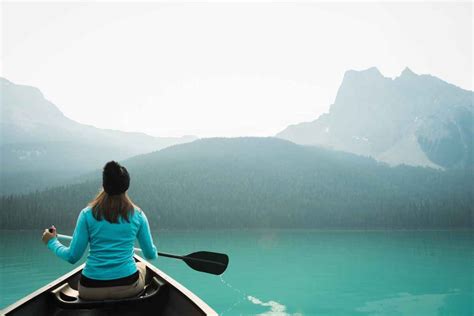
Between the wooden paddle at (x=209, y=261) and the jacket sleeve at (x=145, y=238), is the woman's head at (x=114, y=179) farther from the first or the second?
the wooden paddle at (x=209, y=261)

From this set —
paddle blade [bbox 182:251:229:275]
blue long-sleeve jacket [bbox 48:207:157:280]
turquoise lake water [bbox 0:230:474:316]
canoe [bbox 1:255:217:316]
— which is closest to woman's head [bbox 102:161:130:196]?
blue long-sleeve jacket [bbox 48:207:157:280]

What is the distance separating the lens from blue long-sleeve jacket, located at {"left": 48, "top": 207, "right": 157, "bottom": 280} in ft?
13.6

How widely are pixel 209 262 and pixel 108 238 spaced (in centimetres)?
254

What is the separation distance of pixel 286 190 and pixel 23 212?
8765cm

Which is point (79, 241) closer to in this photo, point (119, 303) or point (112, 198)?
point (112, 198)

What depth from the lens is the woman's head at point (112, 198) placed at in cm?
414

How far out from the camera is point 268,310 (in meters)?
20.2

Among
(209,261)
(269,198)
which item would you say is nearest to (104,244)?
(209,261)

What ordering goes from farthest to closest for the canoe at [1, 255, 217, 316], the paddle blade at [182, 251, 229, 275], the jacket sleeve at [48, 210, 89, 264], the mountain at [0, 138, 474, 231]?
the mountain at [0, 138, 474, 231], the paddle blade at [182, 251, 229, 275], the canoe at [1, 255, 217, 316], the jacket sleeve at [48, 210, 89, 264]

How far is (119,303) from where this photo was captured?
4562 millimetres

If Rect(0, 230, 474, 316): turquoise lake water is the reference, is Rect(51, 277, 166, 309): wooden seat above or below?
above

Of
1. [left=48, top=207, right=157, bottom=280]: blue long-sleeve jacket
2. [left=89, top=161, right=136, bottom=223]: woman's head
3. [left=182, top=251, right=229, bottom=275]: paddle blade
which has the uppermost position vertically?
[left=89, top=161, right=136, bottom=223]: woman's head

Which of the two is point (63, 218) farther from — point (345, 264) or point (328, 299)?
point (328, 299)

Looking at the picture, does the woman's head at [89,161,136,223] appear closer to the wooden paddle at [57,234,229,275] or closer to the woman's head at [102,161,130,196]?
the woman's head at [102,161,130,196]
